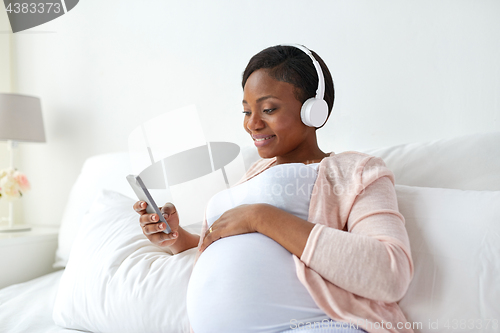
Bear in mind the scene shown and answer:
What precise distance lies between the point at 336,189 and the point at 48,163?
1989 millimetres

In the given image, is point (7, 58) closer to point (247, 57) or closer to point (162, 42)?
point (162, 42)

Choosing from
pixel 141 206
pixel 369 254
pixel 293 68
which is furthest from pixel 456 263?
pixel 141 206

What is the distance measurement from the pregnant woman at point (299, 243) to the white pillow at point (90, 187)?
604mm

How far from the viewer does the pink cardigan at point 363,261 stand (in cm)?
60

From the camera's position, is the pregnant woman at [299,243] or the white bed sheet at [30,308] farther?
the white bed sheet at [30,308]

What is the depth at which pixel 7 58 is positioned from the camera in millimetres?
2260

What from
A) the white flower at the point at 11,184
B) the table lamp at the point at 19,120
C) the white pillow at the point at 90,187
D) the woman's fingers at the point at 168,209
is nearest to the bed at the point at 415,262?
the woman's fingers at the point at 168,209

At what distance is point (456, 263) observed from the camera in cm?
66

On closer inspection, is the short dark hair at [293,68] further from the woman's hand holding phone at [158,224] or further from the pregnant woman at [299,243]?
the woman's hand holding phone at [158,224]

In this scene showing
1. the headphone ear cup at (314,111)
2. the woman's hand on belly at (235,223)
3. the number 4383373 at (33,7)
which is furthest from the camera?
the number 4383373 at (33,7)

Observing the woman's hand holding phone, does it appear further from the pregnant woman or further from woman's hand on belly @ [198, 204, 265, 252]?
woman's hand on belly @ [198, 204, 265, 252]

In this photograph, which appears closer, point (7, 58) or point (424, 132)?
point (424, 132)

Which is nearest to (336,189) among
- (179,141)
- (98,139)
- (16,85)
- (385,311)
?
(385,311)

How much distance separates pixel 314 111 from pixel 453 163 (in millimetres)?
373
